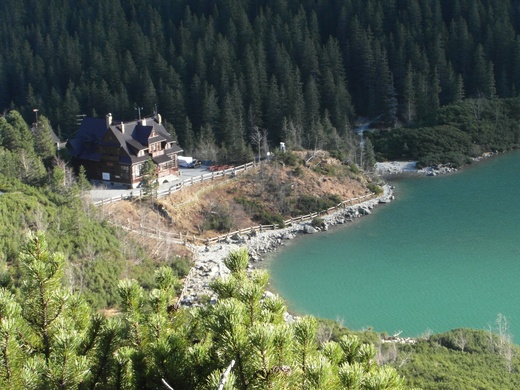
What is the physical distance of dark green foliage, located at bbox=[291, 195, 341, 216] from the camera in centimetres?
3547

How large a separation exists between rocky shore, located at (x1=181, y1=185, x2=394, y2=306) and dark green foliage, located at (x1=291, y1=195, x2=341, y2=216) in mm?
586

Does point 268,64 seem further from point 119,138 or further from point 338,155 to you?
point 119,138

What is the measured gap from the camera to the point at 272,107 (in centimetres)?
4672

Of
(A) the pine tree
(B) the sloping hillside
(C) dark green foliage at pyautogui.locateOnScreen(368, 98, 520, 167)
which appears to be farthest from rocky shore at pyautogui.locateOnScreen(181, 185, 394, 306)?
(A) the pine tree

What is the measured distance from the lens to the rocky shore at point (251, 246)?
26.5 m


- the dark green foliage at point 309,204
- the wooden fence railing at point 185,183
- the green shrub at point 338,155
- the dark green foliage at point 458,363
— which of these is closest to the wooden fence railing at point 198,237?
the dark green foliage at point 309,204

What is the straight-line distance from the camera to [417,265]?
29234mm

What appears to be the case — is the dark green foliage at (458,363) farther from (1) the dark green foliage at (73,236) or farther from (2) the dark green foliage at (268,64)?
(2) the dark green foliage at (268,64)

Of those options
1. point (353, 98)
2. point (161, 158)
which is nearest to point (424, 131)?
point (353, 98)

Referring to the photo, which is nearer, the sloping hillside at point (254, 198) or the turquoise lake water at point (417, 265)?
the turquoise lake water at point (417, 265)

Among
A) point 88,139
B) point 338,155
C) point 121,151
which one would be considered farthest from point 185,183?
point 338,155

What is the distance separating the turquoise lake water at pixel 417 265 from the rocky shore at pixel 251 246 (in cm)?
57

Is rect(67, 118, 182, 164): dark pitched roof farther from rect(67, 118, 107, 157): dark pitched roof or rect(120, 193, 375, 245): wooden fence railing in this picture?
rect(120, 193, 375, 245): wooden fence railing

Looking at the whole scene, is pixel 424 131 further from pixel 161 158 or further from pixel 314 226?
pixel 161 158
